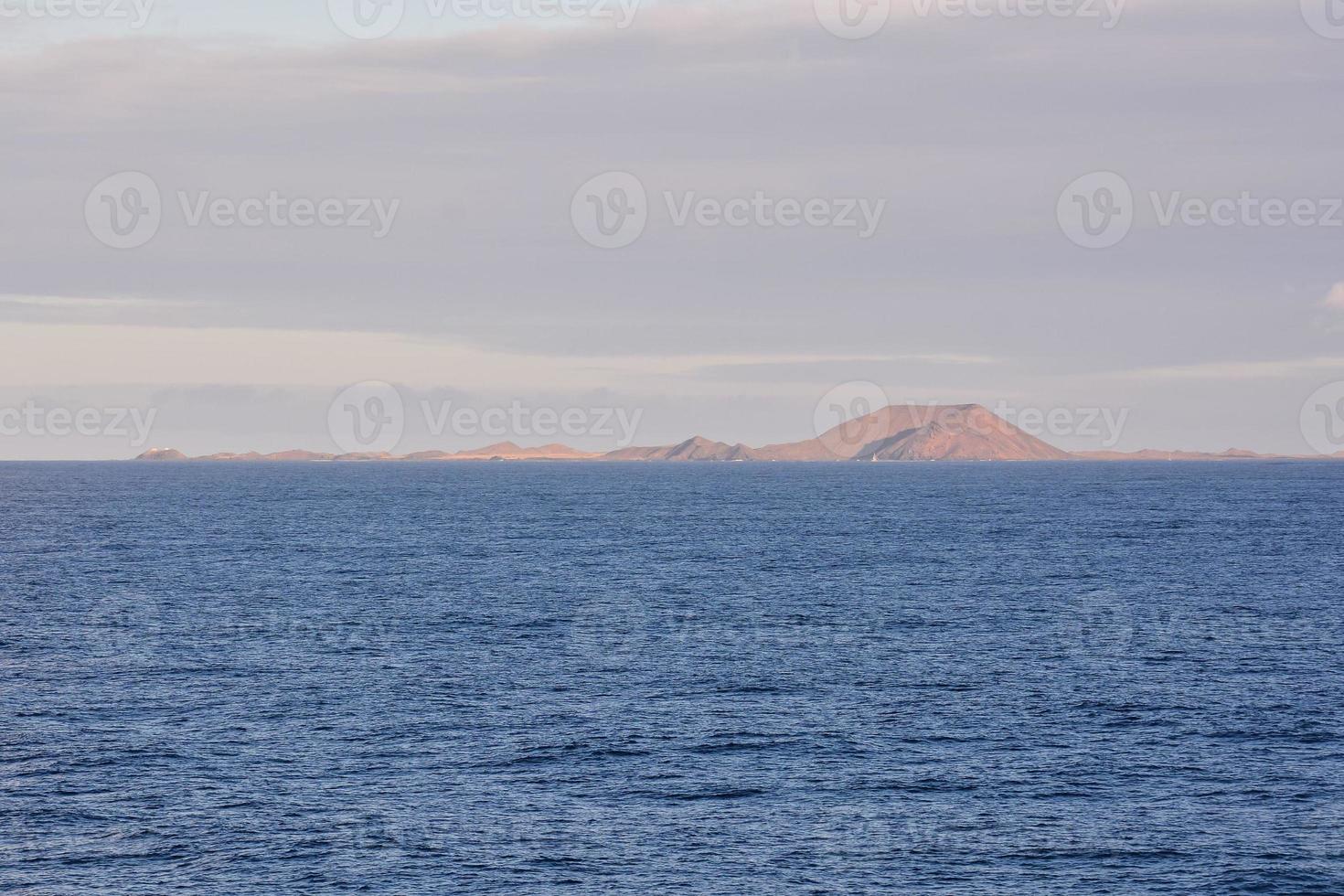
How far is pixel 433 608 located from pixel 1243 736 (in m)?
65.1

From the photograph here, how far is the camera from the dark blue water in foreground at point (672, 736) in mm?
46938

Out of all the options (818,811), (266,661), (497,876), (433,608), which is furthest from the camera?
(433,608)

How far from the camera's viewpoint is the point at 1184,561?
474 ft

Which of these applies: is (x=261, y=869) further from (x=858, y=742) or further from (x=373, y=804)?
(x=858, y=742)

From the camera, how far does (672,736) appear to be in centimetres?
6431

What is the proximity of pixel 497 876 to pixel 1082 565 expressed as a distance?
10764 cm

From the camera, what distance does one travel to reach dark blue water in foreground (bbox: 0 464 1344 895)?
4694cm

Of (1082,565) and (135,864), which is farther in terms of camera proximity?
(1082,565)

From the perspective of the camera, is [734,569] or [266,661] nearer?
[266,661]

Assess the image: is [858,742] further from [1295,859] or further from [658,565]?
[658,565]

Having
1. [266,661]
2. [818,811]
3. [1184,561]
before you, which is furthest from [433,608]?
[1184,561]

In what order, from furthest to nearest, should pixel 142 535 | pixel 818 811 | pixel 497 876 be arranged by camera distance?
pixel 142 535 → pixel 818 811 → pixel 497 876

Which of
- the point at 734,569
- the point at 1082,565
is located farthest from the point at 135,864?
the point at 1082,565

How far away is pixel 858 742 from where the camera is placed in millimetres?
62875
